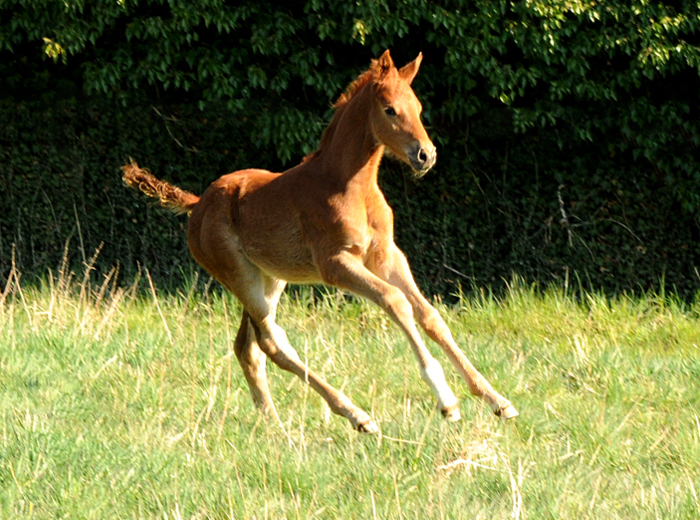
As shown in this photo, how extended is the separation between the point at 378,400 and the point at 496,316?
2513 millimetres

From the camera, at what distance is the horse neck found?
194 inches

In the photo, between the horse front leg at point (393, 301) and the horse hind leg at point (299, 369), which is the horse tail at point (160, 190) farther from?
the horse front leg at point (393, 301)

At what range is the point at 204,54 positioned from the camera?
9.27m

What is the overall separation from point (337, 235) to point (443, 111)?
15.4ft

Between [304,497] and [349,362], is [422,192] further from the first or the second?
[304,497]

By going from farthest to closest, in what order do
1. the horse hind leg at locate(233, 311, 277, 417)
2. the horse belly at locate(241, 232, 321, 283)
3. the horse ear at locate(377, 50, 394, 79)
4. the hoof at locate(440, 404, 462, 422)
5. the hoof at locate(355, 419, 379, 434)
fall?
the horse hind leg at locate(233, 311, 277, 417) → the horse belly at locate(241, 232, 321, 283) → the horse ear at locate(377, 50, 394, 79) → the hoof at locate(355, 419, 379, 434) → the hoof at locate(440, 404, 462, 422)

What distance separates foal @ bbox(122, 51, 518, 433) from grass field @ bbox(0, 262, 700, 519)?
0.23 metres

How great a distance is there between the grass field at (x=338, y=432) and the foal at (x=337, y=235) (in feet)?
0.76

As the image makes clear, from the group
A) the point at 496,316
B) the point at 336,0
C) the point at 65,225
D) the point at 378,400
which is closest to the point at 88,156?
the point at 65,225

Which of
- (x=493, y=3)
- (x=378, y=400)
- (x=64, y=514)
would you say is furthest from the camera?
(x=493, y=3)

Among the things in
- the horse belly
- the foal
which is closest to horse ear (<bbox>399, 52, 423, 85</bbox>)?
the foal

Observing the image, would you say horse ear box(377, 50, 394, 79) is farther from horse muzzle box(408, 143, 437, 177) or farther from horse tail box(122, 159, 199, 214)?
horse tail box(122, 159, 199, 214)

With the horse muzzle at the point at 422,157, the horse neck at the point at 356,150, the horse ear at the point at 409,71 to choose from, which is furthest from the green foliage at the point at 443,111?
the horse muzzle at the point at 422,157

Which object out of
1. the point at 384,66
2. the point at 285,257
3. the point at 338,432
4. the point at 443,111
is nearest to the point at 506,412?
the point at 338,432
